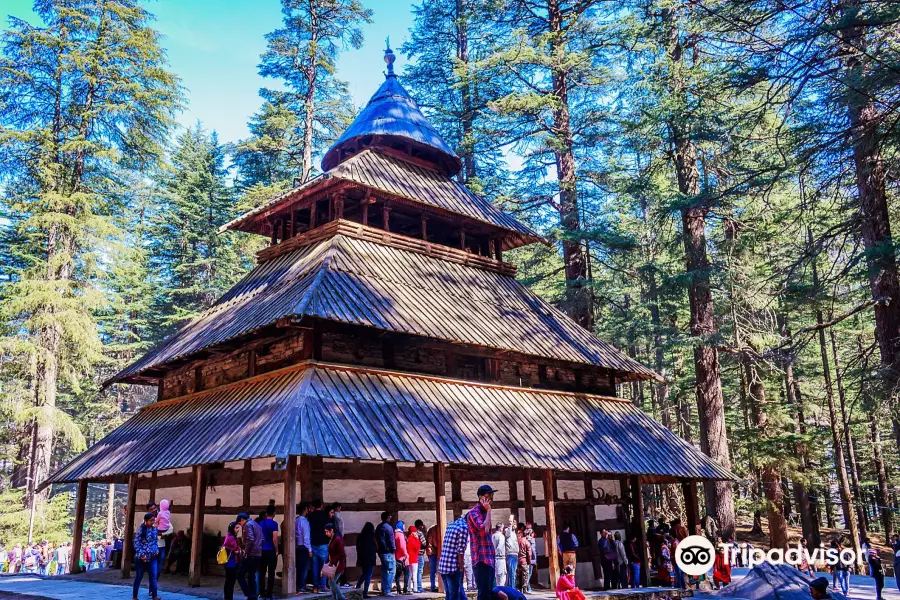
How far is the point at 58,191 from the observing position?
29.3 m

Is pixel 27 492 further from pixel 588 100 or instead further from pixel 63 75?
pixel 588 100

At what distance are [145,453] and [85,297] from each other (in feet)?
51.1

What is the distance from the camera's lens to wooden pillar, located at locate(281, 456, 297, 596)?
1159 cm

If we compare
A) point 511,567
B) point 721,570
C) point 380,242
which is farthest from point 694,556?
point 380,242

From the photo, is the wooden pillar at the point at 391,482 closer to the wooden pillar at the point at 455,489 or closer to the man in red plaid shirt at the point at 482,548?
the wooden pillar at the point at 455,489

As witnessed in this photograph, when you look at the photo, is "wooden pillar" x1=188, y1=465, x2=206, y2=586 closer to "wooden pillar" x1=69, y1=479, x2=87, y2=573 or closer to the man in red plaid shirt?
"wooden pillar" x1=69, y1=479, x2=87, y2=573

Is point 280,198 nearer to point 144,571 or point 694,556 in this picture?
Answer: point 144,571

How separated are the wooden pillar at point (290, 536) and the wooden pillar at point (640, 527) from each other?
405 inches

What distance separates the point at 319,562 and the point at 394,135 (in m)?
15.2

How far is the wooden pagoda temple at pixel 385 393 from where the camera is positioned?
13742mm

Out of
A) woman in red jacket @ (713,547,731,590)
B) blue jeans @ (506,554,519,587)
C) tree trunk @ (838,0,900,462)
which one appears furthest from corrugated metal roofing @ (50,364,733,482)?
tree trunk @ (838,0,900,462)

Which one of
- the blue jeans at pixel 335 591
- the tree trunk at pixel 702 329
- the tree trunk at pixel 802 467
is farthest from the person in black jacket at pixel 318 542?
the tree trunk at pixel 802 467

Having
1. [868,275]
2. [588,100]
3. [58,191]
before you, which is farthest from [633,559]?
[58,191]

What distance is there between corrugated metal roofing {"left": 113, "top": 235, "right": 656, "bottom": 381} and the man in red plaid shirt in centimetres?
687
